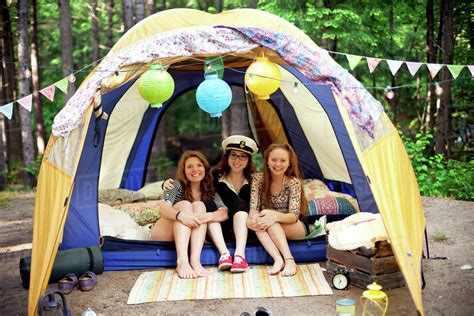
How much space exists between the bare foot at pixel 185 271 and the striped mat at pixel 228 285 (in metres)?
0.04

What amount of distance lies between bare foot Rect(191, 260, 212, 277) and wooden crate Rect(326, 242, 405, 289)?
→ 1070 millimetres

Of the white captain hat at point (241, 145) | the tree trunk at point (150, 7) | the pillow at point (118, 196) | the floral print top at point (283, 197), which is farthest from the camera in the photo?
the tree trunk at point (150, 7)

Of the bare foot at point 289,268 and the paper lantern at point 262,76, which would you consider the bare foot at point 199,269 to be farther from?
the paper lantern at point 262,76

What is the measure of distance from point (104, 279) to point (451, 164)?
19.0 feet

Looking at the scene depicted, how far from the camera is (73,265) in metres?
4.45

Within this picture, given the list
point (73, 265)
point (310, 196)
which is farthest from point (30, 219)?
point (310, 196)

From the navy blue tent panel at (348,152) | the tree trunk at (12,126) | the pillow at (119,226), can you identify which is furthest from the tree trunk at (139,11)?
the tree trunk at (12,126)

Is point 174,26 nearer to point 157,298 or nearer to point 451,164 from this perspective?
point 157,298

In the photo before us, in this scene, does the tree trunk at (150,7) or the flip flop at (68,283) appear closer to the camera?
the flip flop at (68,283)

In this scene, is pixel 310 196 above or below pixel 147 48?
below

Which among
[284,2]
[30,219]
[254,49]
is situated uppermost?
[284,2]

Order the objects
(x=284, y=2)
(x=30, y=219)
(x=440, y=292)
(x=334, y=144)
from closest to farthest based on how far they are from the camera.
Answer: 1. (x=440, y=292)
2. (x=334, y=144)
3. (x=30, y=219)
4. (x=284, y=2)

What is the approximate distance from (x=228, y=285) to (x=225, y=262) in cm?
28

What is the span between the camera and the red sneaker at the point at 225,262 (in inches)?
178
